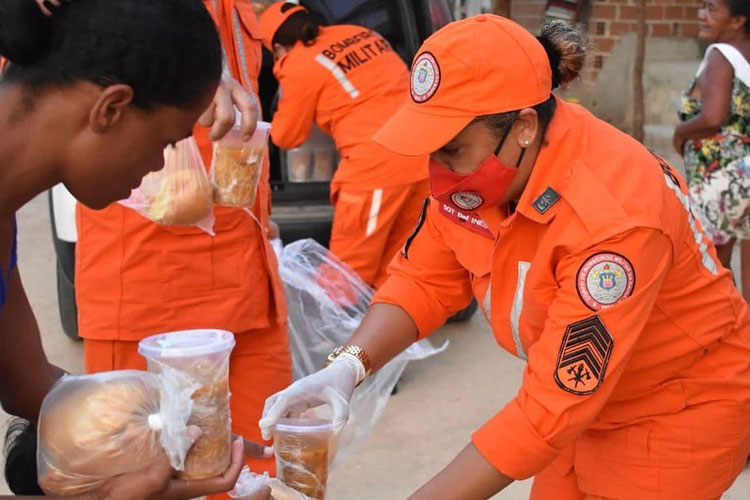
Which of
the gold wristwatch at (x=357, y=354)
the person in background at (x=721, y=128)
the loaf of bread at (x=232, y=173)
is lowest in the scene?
the person in background at (x=721, y=128)

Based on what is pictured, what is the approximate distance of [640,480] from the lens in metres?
2.21

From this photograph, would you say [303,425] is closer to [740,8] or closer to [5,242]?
[5,242]

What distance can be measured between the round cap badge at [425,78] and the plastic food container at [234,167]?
2.34ft

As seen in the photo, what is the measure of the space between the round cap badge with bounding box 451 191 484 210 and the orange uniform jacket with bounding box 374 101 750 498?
0.06 m

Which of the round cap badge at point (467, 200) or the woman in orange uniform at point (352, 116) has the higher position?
the round cap badge at point (467, 200)

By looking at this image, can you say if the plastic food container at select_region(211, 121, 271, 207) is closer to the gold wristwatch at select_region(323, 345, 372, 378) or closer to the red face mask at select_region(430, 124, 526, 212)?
the gold wristwatch at select_region(323, 345, 372, 378)

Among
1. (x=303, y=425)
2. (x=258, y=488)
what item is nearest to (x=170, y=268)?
(x=303, y=425)

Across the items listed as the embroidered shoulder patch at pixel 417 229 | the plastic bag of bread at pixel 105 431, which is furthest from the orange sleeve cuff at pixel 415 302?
the plastic bag of bread at pixel 105 431

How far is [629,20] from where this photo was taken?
8.65 m

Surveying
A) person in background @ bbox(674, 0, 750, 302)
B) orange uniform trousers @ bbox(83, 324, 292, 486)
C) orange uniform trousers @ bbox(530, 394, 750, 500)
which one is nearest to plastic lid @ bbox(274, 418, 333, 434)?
orange uniform trousers @ bbox(530, 394, 750, 500)

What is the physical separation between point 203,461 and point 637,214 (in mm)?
912

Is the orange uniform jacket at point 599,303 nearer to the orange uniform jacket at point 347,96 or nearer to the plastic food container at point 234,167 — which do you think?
the plastic food container at point 234,167

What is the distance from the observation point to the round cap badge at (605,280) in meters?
1.88

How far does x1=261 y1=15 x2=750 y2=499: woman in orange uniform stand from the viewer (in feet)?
6.30
